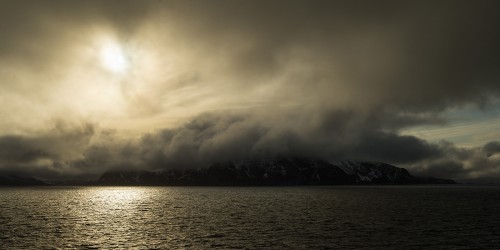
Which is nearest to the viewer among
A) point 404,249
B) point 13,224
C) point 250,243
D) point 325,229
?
point 404,249

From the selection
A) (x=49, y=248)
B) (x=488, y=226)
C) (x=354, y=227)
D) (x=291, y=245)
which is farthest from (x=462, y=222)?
(x=49, y=248)

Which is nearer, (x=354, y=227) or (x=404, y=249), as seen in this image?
(x=404, y=249)

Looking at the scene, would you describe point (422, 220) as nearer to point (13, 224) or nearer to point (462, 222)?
point (462, 222)

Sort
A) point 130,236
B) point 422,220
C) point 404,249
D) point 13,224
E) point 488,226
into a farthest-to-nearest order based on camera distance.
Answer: point 422,220 → point 13,224 → point 488,226 → point 130,236 → point 404,249

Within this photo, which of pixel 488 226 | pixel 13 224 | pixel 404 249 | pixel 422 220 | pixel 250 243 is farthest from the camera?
pixel 422 220

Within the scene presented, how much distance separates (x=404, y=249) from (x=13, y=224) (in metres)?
94.8

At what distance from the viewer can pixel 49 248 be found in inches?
2447

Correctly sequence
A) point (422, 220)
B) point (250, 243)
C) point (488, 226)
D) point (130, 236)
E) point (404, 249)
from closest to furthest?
point (404, 249)
point (250, 243)
point (130, 236)
point (488, 226)
point (422, 220)

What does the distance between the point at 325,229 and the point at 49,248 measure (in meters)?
56.4

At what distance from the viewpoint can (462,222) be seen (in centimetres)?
9344

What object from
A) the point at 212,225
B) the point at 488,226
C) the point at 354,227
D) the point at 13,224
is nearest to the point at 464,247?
the point at 354,227

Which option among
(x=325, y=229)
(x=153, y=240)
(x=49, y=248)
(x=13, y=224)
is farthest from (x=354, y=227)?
(x=13, y=224)

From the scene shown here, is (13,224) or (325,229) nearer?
(325,229)

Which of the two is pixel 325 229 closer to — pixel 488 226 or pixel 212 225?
pixel 212 225
